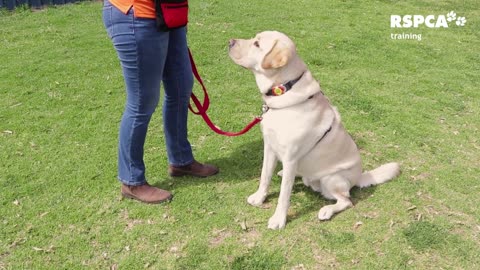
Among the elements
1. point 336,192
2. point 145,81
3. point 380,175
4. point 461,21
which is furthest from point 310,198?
point 461,21

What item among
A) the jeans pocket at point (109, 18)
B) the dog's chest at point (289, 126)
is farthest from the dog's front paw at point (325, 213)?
the jeans pocket at point (109, 18)

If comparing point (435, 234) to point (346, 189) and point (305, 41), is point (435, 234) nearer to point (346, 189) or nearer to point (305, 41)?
point (346, 189)

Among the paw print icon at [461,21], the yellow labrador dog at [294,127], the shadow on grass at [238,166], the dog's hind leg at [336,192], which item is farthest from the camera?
the paw print icon at [461,21]

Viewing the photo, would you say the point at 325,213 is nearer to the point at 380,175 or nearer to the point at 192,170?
the point at 380,175

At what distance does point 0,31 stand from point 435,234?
289 inches

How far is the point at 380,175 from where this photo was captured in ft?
12.9

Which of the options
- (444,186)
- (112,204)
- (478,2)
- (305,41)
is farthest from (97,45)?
(478,2)

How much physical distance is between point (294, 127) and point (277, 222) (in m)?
0.72

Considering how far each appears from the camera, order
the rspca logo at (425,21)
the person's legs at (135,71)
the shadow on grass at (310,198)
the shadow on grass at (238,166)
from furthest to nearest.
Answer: the rspca logo at (425,21)
the shadow on grass at (238,166)
the shadow on grass at (310,198)
the person's legs at (135,71)

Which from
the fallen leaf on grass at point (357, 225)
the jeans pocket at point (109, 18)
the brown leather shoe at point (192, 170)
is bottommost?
the fallen leaf on grass at point (357, 225)

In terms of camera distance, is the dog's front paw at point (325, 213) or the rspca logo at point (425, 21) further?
the rspca logo at point (425, 21)

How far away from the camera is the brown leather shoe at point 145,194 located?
11.8 feet

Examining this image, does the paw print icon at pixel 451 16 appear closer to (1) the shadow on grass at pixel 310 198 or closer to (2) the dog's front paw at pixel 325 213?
(1) the shadow on grass at pixel 310 198

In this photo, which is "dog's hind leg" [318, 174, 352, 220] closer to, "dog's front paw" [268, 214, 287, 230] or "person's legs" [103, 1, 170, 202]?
"dog's front paw" [268, 214, 287, 230]
